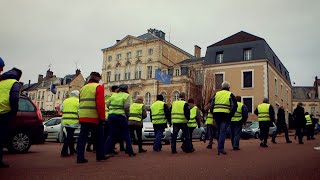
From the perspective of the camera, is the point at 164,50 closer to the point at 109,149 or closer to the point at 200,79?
the point at 200,79

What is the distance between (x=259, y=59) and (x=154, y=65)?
61.0 feet

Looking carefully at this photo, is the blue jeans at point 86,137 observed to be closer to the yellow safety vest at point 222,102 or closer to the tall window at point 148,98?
the yellow safety vest at point 222,102

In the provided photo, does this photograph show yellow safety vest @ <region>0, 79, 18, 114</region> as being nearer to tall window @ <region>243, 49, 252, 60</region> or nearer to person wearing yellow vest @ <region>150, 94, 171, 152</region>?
person wearing yellow vest @ <region>150, 94, 171, 152</region>

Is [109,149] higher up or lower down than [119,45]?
lower down

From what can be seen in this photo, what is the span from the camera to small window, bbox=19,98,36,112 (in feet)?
31.0

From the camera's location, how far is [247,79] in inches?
1569

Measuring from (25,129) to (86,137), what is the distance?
10.6 feet

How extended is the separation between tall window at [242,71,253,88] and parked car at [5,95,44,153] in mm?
33430

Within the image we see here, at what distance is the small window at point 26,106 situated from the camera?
31.0 feet

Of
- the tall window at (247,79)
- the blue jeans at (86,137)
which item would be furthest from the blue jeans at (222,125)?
the tall window at (247,79)

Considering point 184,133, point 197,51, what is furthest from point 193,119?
point 197,51

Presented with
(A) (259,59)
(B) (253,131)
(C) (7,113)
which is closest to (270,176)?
(C) (7,113)

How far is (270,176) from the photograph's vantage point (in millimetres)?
5043

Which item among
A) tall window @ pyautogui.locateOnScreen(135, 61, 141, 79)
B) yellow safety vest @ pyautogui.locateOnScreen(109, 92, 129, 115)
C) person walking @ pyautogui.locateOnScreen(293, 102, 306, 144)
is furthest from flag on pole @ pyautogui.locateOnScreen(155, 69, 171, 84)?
tall window @ pyautogui.locateOnScreen(135, 61, 141, 79)
